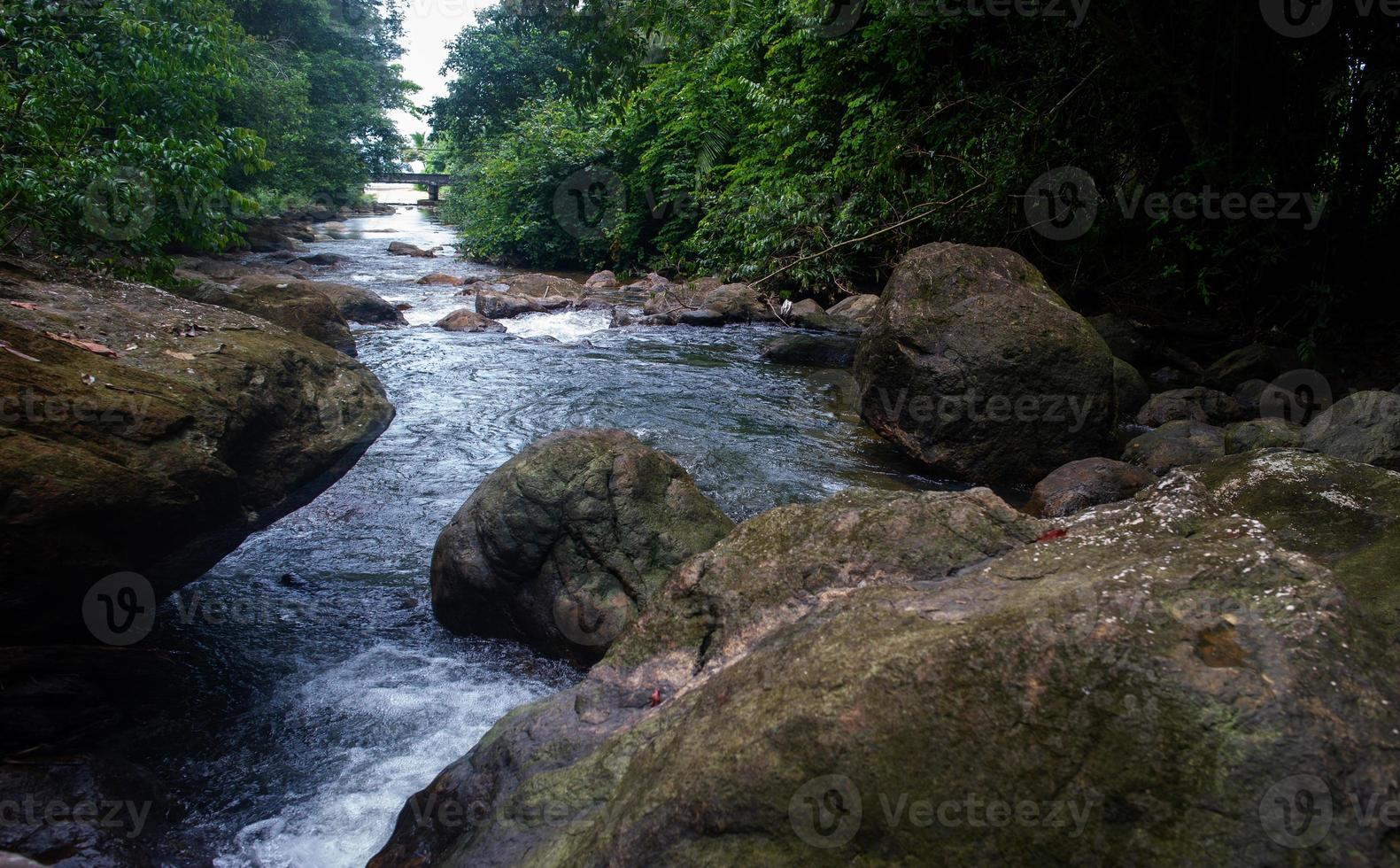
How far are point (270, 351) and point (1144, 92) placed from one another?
8956mm

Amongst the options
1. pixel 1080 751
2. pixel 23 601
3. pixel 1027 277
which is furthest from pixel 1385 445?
pixel 23 601

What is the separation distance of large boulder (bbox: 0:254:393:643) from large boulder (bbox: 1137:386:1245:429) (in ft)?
21.8

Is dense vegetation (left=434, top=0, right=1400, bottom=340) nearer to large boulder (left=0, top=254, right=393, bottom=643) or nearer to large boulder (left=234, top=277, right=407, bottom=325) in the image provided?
large boulder (left=0, top=254, right=393, bottom=643)

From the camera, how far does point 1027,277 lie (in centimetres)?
694

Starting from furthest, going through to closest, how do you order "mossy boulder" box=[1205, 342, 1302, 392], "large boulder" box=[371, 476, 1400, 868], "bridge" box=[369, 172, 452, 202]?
1. "bridge" box=[369, 172, 452, 202]
2. "mossy boulder" box=[1205, 342, 1302, 392]
3. "large boulder" box=[371, 476, 1400, 868]

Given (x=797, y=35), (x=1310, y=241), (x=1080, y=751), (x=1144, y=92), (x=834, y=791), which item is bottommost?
(x=834, y=791)

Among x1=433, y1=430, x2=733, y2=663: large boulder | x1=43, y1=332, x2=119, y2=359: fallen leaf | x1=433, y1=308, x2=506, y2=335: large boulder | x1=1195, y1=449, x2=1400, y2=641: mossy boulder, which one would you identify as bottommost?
x1=433, y1=430, x2=733, y2=663: large boulder

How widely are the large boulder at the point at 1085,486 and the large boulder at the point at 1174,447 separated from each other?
499 millimetres

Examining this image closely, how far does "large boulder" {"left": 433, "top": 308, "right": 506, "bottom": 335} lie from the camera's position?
12.3 metres

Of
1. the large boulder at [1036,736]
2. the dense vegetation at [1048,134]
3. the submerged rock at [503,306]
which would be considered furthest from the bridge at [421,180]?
the large boulder at [1036,736]

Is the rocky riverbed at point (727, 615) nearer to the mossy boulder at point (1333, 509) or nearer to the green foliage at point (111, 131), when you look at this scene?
the mossy boulder at point (1333, 509)

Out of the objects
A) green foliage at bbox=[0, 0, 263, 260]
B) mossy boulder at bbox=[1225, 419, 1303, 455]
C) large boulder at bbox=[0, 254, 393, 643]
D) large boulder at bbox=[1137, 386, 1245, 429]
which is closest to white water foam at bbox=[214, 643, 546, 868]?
large boulder at bbox=[0, 254, 393, 643]

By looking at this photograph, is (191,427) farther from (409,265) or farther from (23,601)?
(409,265)

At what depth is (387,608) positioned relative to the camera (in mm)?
4543
